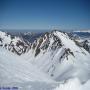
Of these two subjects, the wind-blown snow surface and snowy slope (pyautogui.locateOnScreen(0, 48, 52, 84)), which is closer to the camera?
the wind-blown snow surface

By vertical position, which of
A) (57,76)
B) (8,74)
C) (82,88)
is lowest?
(57,76)

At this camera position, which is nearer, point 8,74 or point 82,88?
point 82,88

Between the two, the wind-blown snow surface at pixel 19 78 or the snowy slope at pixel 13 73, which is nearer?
the wind-blown snow surface at pixel 19 78

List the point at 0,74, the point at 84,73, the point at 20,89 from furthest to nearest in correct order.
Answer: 1. the point at 84,73
2. the point at 0,74
3. the point at 20,89

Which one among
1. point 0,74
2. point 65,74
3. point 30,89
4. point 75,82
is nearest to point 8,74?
point 0,74

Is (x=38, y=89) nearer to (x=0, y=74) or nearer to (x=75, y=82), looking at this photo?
(x=75, y=82)

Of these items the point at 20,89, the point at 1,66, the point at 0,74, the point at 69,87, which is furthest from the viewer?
the point at 1,66

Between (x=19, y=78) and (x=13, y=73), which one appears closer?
(x=19, y=78)

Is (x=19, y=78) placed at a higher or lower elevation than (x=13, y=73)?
higher

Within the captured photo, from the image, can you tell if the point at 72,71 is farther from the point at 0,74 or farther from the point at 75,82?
the point at 75,82

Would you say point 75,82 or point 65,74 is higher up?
point 75,82
